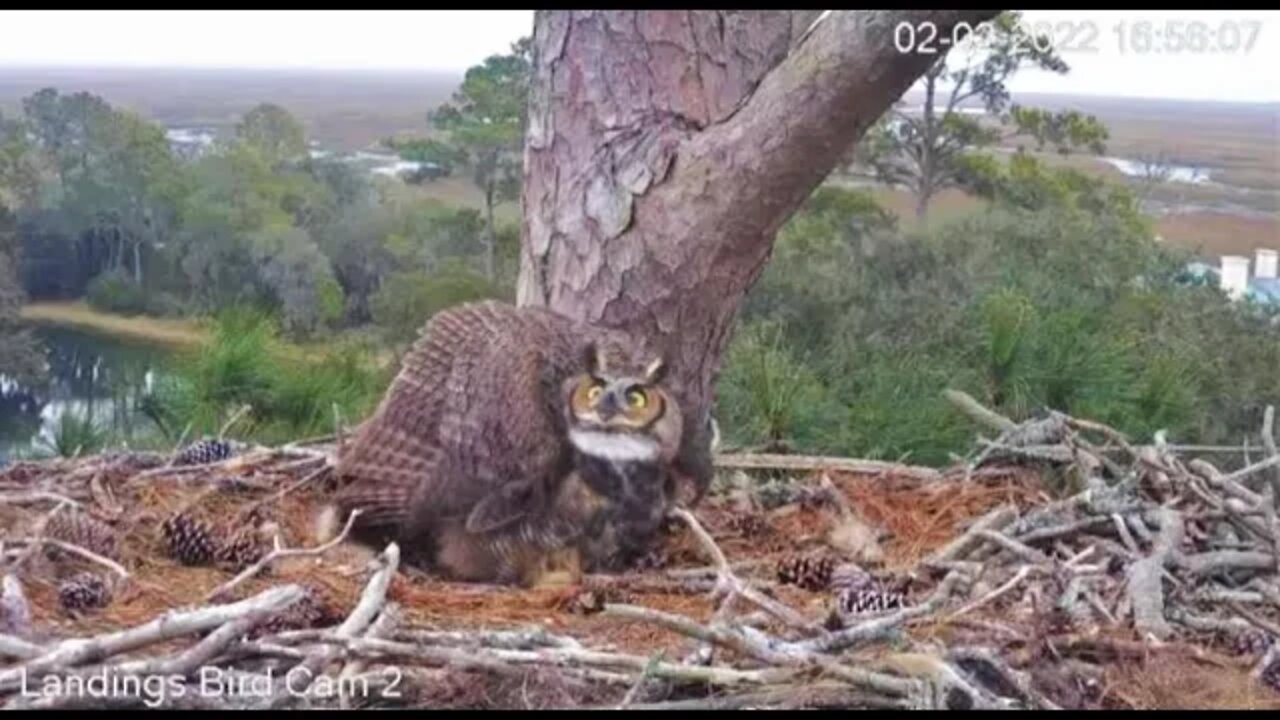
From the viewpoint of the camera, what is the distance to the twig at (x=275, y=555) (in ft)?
5.03

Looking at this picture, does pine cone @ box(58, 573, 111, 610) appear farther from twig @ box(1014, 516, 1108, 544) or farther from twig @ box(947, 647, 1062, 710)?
twig @ box(1014, 516, 1108, 544)

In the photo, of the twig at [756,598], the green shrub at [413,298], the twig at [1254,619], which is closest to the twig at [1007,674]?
the twig at [756,598]

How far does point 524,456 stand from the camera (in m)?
1.75

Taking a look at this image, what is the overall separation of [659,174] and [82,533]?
2.80 feet

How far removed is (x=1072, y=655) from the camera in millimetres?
1431

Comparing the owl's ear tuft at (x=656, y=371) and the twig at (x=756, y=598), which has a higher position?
the owl's ear tuft at (x=656, y=371)

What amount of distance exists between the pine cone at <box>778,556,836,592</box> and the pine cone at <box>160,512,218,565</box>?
0.65 metres

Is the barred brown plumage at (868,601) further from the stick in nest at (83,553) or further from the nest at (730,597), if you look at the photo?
the stick in nest at (83,553)

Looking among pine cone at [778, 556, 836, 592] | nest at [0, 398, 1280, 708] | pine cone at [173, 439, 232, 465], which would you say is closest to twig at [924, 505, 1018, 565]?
nest at [0, 398, 1280, 708]

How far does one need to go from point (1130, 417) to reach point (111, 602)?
1636 millimetres

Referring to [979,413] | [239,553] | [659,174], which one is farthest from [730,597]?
[979,413]

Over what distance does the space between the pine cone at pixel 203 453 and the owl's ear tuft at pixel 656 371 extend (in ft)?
2.39

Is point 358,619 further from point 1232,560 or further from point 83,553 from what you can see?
point 1232,560
